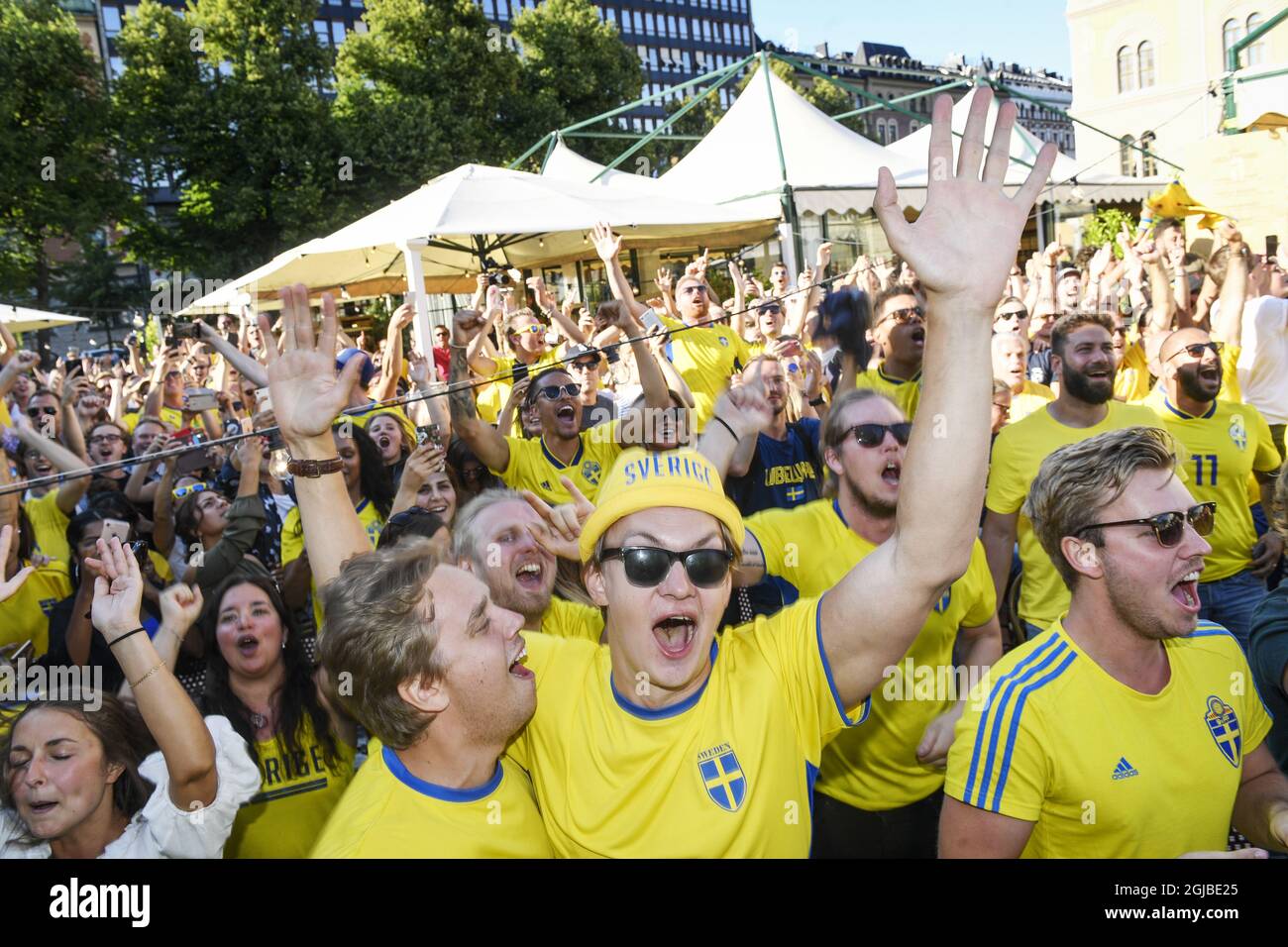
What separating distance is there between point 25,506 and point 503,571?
3.07m

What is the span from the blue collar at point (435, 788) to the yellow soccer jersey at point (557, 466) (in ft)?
9.14

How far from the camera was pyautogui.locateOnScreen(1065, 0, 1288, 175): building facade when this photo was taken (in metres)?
39.4

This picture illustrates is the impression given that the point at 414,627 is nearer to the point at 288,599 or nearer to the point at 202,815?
the point at 202,815

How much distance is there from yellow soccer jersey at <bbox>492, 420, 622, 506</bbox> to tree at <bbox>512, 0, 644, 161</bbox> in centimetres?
3173

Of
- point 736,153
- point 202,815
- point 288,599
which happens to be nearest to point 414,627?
point 202,815

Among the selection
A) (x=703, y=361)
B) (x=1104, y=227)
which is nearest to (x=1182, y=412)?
(x=703, y=361)

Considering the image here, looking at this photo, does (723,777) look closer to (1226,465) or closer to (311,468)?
(311,468)

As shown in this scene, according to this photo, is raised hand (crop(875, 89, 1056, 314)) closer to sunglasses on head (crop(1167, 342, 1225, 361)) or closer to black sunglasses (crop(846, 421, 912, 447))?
black sunglasses (crop(846, 421, 912, 447))

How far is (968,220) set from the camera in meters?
1.64

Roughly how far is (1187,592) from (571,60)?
125 feet

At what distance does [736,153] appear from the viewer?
11859 mm

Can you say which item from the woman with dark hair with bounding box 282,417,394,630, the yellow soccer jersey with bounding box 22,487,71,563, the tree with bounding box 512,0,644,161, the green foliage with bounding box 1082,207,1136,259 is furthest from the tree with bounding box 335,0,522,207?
the woman with dark hair with bounding box 282,417,394,630

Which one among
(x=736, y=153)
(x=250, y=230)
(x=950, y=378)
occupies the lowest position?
(x=950, y=378)

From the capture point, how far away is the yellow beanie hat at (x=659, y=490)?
1.89m
